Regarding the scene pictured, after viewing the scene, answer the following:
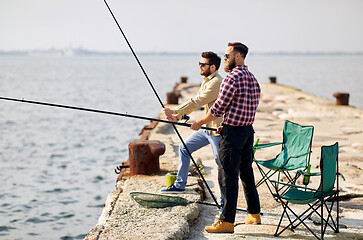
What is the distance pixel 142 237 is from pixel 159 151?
241 centimetres


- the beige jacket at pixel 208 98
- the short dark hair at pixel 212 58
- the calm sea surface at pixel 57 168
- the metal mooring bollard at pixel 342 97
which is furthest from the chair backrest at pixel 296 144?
the metal mooring bollard at pixel 342 97

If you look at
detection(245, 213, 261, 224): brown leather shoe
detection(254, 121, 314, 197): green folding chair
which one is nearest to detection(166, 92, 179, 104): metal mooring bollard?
detection(254, 121, 314, 197): green folding chair

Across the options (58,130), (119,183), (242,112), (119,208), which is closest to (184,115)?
(242,112)

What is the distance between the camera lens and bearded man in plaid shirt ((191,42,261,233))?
501cm

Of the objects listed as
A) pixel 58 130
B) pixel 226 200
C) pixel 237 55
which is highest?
pixel 237 55

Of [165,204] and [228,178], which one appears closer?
[228,178]

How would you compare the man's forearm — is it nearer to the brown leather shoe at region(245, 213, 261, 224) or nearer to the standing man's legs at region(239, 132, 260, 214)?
the standing man's legs at region(239, 132, 260, 214)

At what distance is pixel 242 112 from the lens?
5.04 m

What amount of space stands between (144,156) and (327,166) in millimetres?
3005

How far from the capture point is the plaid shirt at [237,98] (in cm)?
498

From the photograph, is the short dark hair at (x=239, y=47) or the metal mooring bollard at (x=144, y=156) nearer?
the short dark hair at (x=239, y=47)

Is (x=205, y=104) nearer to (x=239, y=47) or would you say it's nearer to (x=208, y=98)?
(x=208, y=98)

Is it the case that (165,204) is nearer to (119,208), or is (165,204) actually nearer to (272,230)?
(119,208)

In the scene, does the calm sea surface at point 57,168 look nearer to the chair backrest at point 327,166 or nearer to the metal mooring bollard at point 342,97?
the chair backrest at point 327,166
